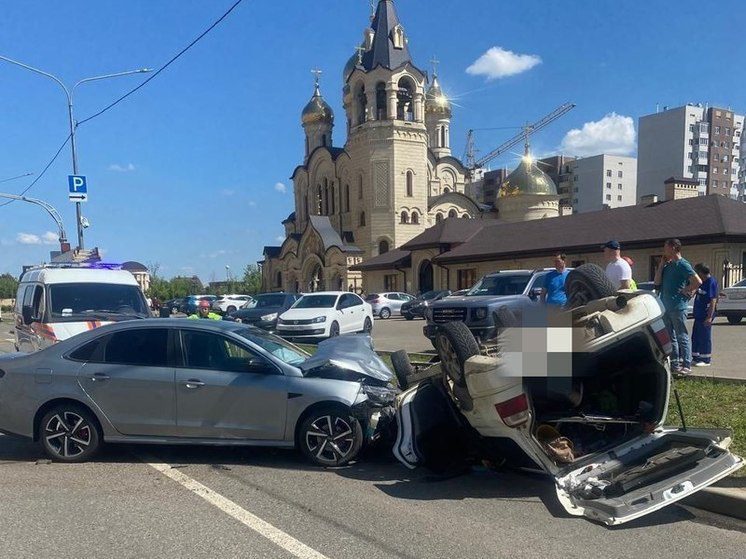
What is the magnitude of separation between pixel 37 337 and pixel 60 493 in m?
5.64

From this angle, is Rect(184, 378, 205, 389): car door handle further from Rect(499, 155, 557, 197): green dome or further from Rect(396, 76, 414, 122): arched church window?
Rect(499, 155, 557, 197): green dome

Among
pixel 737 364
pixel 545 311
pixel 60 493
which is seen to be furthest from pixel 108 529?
pixel 737 364

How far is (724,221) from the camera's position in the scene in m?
28.1

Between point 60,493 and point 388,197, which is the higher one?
point 388,197

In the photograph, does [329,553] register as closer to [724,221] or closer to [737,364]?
[737,364]

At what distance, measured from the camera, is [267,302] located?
24.7 metres

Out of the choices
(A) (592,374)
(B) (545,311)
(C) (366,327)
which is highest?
(B) (545,311)

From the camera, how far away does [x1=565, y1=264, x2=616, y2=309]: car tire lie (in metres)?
5.10

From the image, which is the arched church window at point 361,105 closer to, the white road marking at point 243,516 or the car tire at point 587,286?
the car tire at point 587,286

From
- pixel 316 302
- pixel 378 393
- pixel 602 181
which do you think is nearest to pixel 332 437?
pixel 378 393

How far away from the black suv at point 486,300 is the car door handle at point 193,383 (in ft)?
15.8

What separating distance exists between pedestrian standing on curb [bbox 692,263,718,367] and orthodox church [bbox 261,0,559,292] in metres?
44.0

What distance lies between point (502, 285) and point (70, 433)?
923 centimetres

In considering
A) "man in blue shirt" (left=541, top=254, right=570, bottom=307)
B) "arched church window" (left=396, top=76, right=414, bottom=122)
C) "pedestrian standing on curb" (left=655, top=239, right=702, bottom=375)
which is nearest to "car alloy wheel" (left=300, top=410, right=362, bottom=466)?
"pedestrian standing on curb" (left=655, top=239, right=702, bottom=375)
